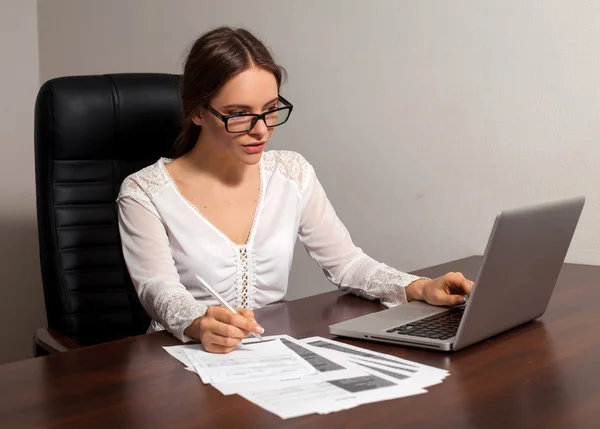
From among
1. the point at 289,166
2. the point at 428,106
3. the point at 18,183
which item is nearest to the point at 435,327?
the point at 289,166

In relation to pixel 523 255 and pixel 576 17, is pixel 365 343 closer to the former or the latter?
pixel 523 255

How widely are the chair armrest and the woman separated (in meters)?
0.18

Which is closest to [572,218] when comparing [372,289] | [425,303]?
[425,303]

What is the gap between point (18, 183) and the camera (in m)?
3.36

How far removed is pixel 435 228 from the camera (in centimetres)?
226

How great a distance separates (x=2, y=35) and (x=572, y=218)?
257cm

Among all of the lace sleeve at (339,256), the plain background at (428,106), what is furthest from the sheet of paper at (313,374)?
the plain background at (428,106)

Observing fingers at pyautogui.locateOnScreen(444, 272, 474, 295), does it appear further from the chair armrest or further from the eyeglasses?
the chair armrest

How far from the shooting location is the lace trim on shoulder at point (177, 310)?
55.4 inches

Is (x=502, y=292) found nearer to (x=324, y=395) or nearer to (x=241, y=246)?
(x=324, y=395)

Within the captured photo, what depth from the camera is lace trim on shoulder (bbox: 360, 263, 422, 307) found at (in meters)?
1.67

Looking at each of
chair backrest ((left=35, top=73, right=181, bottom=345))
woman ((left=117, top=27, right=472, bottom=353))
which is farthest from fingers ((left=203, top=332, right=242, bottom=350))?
chair backrest ((left=35, top=73, right=181, bottom=345))

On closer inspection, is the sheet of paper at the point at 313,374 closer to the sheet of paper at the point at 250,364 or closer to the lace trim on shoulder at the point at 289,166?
the sheet of paper at the point at 250,364

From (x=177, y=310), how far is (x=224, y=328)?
18 centimetres
